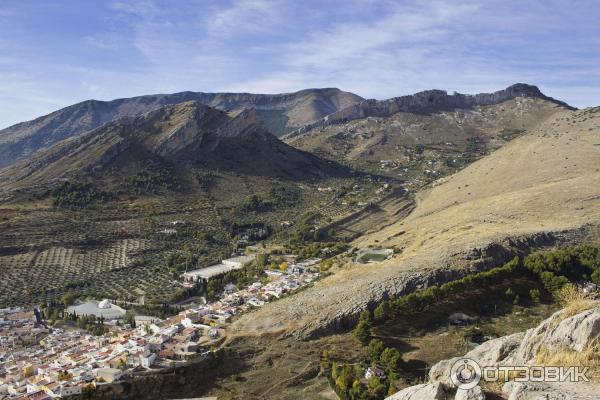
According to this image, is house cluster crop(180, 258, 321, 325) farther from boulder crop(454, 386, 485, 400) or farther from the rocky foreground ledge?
boulder crop(454, 386, 485, 400)

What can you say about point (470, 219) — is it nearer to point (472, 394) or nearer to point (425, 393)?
point (425, 393)

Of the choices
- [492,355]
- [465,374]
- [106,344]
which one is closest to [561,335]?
[465,374]

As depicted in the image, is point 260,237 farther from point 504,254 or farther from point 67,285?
point 504,254

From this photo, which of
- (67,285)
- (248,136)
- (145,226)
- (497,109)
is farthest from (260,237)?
(497,109)

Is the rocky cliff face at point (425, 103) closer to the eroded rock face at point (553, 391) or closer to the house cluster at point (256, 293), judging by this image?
the house cluster at point (256, 293)

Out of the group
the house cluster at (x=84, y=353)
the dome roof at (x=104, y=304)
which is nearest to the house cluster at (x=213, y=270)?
the dome roof at (x=104, y=304)

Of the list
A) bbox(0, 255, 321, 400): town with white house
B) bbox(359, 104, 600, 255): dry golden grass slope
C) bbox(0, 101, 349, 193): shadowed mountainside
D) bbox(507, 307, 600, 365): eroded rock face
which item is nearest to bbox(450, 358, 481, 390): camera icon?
bbox(507, 307, 600, 365): eroded rock face
